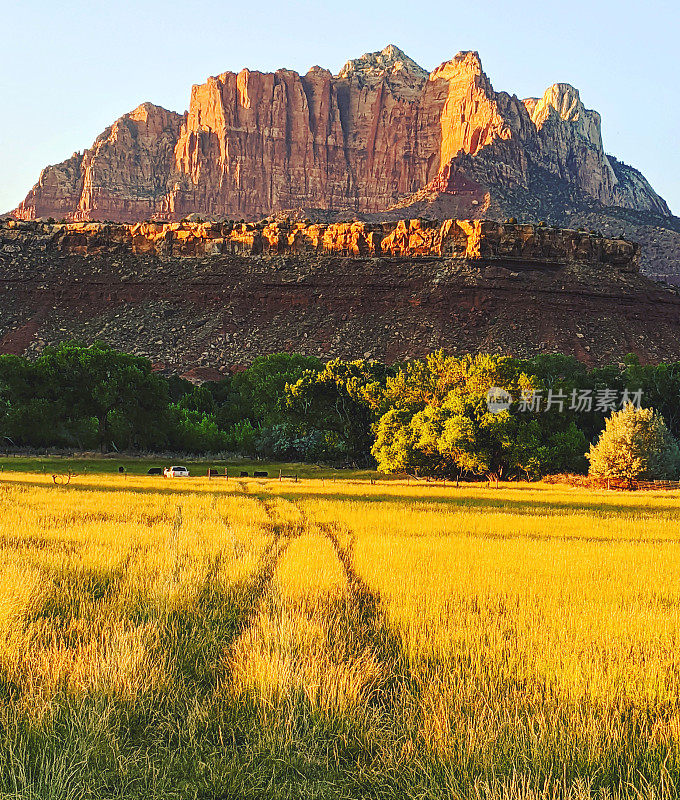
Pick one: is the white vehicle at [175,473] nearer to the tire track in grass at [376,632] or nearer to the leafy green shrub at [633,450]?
the leafy green shrub at [633,450]

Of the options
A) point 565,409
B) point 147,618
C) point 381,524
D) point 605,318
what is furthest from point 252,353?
point 147,618

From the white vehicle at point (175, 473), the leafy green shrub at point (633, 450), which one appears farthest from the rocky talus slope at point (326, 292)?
the leafy green shrub at point (633, 450)

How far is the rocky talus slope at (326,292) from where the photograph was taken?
100062 millimetres

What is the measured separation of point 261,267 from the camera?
114 meters

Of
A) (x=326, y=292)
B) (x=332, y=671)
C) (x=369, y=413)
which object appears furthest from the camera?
(x=326, y=292)

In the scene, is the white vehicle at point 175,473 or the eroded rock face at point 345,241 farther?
the eroded rock face at point 345,241

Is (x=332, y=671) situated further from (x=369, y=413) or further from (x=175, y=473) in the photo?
(x=369, y=413)

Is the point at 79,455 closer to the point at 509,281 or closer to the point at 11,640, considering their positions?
the point at 11,640

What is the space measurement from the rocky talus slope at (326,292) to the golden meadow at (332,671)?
3308 inches

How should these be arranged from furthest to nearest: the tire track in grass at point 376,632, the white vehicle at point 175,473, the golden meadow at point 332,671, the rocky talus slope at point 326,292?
the rocky talus slope at point 326,292 → the white vehicle at point 175,473 → the tire track in grass at point 376,632 → the golden meadow at point 332,671

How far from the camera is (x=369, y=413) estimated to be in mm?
54438

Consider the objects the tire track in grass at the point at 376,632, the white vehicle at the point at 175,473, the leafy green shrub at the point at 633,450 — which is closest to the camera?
the tire track in grass at the point at 376,632

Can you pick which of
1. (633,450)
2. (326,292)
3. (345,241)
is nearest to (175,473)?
(633,450)

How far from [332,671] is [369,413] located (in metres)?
47.9
